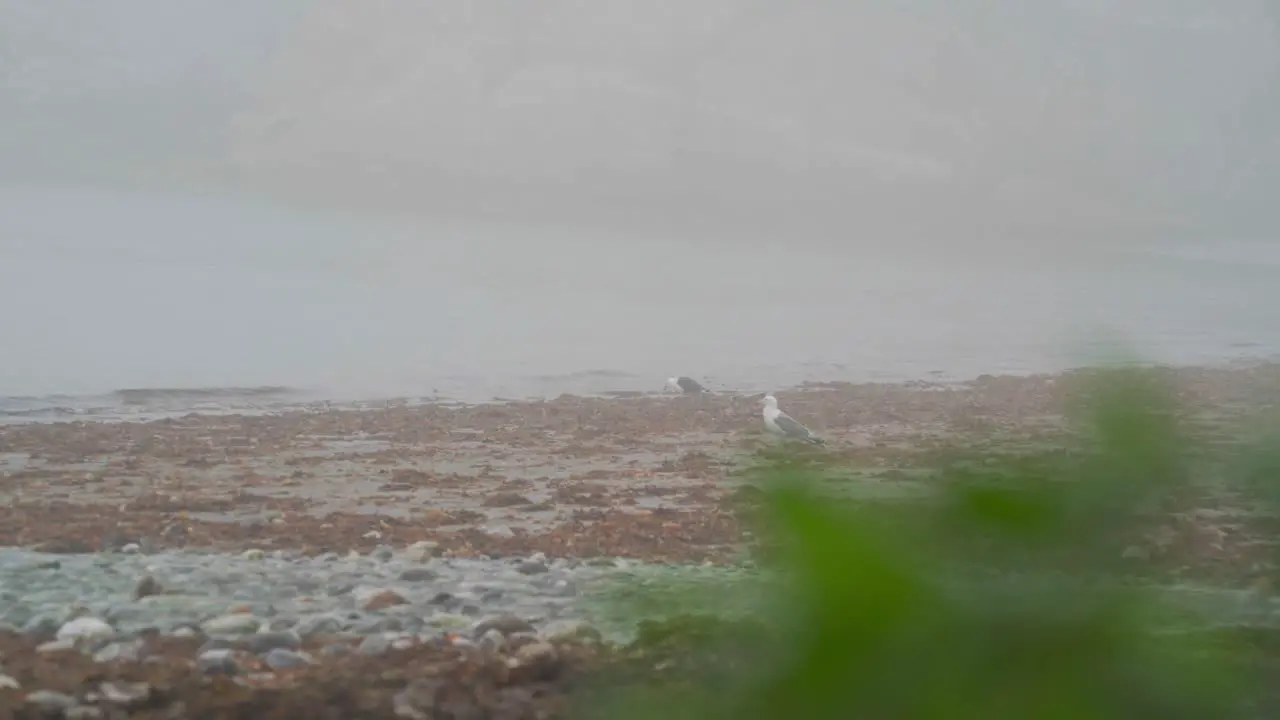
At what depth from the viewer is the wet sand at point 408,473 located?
10.2 ft

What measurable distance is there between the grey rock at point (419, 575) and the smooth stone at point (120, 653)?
2.25ft

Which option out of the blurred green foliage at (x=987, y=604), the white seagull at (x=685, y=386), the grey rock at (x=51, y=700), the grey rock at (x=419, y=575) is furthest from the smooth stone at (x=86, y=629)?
the white seagull at (x=685, y=386)

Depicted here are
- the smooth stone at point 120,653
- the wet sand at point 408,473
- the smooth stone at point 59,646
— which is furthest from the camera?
the wet sand at point 408,473

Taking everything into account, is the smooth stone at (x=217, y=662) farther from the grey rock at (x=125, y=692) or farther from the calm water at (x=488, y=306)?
the calm water at (x=488, y=306)

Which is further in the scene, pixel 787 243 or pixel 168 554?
pixel 787 243

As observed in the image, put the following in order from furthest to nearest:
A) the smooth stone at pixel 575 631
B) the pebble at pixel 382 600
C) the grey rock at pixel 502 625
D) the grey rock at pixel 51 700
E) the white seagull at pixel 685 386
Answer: the white seagull at pixel 685 386 < the pebble at pixel 382 600 < the grey rock at pixel 502 625 < the grey rock at pixel 51 700 < the smooth stone at pixel 575 631

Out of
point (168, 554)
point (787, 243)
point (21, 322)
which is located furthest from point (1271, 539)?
point (787, 243)

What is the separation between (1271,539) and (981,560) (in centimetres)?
11

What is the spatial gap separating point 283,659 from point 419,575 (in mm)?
937

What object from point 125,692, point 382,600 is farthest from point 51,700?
point 382,600

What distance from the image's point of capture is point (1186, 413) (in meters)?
0.38

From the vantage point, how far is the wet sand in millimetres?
3100

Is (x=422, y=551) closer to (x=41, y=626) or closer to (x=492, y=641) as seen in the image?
(x=41, y=626)

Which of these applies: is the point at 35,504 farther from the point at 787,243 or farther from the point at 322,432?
the point at 787,243
